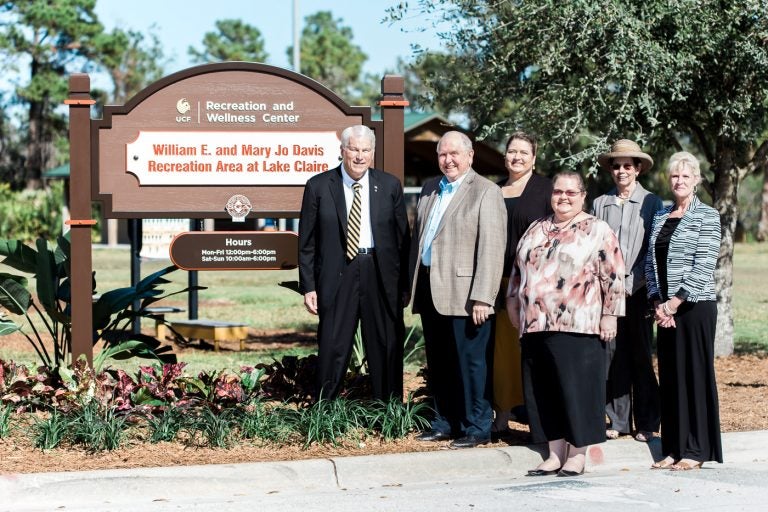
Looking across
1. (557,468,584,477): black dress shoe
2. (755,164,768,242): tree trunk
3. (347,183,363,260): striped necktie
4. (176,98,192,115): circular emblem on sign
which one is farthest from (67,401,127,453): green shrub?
(755,164,768,242): tree trunk

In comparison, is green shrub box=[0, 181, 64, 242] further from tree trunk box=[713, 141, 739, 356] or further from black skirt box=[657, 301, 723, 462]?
black skirt box=[657, 301, 723, 462]

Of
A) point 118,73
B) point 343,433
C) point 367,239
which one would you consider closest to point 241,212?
point 367,239

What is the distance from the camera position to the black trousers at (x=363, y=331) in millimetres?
7586

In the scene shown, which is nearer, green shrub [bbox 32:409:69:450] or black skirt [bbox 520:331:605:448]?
black skirt [bbox 520:331:605:448]

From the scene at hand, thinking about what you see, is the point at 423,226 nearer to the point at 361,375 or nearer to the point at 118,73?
the point at 361,375

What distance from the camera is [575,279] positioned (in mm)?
6586

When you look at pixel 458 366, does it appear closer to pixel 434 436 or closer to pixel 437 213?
pixel 434 436

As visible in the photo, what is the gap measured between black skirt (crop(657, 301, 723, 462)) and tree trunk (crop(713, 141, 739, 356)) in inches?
195

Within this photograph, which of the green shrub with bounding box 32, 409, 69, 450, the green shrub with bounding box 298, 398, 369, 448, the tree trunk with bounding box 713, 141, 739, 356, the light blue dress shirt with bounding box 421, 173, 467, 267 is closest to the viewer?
the green shrub with bounding box 32, 409, 69, 450

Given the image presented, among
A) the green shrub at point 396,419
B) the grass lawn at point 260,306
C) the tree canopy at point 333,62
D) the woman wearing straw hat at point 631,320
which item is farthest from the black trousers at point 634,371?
the tree canopy at point 333,62

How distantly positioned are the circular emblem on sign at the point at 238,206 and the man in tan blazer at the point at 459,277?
162 centimetres

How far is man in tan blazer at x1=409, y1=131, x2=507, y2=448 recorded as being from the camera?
7.17 meters

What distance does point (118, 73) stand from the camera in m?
64.1

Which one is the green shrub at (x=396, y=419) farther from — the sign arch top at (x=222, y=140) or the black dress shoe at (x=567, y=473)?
the sign arch top at (x=222, y=140)
